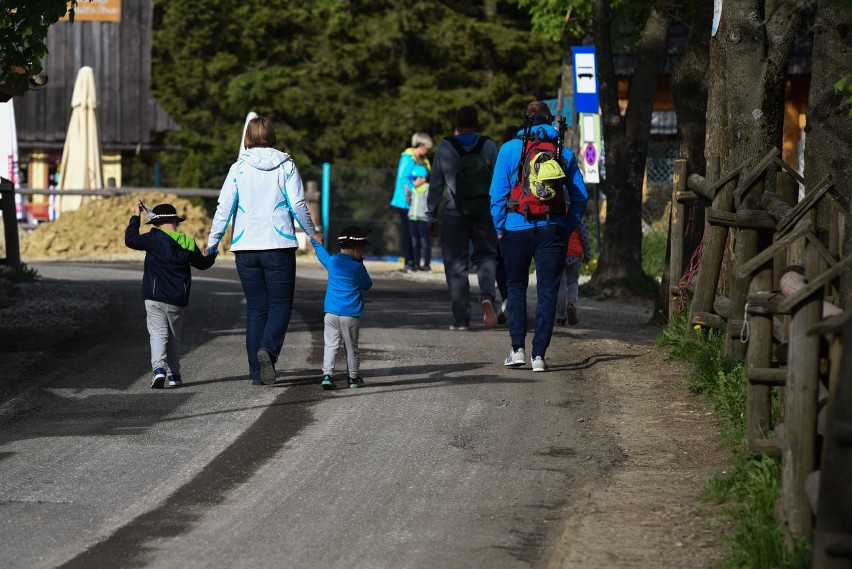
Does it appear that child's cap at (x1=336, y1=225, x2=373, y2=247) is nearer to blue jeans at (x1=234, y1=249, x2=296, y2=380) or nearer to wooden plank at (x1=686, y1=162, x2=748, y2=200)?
blue jeans at (x1=234, y1=249, x2=296, y2=380)

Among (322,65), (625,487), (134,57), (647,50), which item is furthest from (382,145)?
(625,487)

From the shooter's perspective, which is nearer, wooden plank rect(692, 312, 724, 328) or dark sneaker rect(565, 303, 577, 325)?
wooden plank rect(692, 312, 724, 328)

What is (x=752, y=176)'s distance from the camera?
34.2ft

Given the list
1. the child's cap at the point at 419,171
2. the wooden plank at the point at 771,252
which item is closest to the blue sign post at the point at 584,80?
the child's cap at the point at 419,171

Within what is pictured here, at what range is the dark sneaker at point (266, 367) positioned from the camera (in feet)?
34.5

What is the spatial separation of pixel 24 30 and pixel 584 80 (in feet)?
34.3

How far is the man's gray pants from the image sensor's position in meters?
13.6

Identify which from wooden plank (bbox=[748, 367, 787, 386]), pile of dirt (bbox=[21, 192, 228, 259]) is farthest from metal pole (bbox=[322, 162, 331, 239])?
wooden plank (bbox=[748, 367, 787, 386])

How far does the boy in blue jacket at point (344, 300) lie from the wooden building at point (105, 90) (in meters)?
29.9

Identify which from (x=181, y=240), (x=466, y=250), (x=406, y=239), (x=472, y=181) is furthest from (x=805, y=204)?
(x=406, y=239)

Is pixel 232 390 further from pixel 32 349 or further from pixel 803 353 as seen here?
pixel 803 353

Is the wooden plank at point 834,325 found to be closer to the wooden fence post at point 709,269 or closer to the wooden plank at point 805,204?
the wooden plank at point 805,204

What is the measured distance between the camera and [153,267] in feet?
35.0

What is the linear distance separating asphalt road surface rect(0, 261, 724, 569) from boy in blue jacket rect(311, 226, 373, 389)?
0.24 metres
